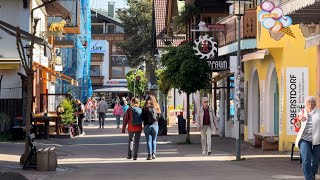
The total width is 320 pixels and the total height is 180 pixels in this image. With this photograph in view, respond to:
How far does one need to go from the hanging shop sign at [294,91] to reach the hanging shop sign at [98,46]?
83.1 m

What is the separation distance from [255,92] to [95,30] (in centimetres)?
8141

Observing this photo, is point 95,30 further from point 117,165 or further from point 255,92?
point 117,165

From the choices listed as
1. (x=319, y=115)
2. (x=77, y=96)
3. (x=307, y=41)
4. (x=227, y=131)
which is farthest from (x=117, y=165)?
(x=77, y=96)

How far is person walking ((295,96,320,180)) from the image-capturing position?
14359 millimetres

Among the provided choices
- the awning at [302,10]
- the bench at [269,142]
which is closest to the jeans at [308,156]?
the awning at [302,10]

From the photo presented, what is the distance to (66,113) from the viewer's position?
36156 millimetres

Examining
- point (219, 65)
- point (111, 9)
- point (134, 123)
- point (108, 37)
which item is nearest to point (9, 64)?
point (219, 65)

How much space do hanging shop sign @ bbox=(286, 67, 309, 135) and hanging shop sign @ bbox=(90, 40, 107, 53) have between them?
3274 inches

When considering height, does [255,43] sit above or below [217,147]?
above

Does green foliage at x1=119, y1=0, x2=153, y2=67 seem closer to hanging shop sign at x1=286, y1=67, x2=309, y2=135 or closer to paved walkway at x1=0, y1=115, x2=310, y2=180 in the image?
paved walkway at x1=0, y1=115, x2=310, y2=180

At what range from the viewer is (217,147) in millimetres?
28625

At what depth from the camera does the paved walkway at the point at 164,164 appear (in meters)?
17.7

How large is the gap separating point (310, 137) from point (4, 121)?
64.6 ft

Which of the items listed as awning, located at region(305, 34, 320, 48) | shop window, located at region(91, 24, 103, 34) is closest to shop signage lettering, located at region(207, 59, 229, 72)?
awning, located at region(305, 34, 320, 48)
